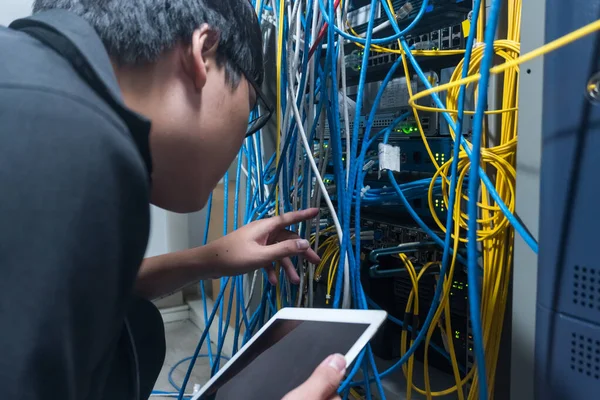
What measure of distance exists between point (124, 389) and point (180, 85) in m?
0.41

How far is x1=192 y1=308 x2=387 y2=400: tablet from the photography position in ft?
2.07

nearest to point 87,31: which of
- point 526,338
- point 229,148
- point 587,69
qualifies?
point 229,148

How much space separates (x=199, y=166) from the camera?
59 cm

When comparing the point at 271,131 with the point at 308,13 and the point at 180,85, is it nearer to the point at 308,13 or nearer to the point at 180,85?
the point at 308,13

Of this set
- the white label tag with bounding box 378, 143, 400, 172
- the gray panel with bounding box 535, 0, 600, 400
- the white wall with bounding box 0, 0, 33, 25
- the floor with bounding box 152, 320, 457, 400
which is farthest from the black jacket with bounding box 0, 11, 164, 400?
the white wall with bounding box 0, 0, 33, 25

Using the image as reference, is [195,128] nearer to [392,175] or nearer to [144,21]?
[144,21]

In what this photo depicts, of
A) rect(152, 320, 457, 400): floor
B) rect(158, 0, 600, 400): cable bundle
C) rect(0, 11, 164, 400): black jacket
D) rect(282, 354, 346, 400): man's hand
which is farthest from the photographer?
rect(152, 320, 457, 400): floor

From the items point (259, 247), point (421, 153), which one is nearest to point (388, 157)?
point (421, 153)

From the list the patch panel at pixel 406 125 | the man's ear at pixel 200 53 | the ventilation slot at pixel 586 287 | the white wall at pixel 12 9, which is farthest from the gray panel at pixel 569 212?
the white wall at pixel 12 9

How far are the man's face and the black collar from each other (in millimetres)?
91

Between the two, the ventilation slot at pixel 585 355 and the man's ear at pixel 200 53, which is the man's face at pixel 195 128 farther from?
the ventilation slot at pixel 585 355

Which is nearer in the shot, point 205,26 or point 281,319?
point 205,26

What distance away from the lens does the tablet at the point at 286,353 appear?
0.63 metres

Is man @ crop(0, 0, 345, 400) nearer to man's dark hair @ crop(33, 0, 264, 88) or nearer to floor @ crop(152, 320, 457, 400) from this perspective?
man's dark hair @ crop(33, 0, 264, 88)
